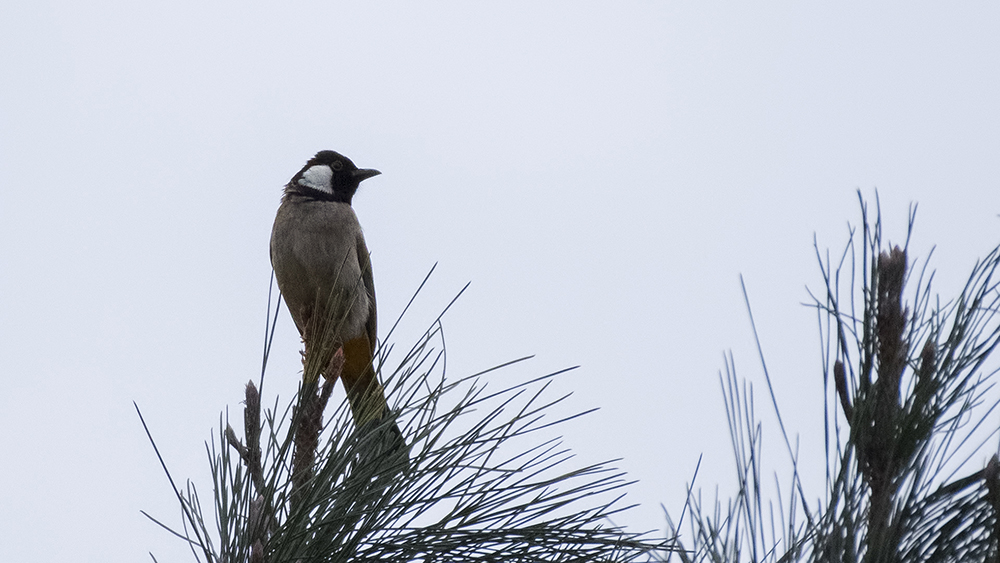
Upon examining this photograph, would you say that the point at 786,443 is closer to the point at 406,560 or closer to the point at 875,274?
the point at 875,274

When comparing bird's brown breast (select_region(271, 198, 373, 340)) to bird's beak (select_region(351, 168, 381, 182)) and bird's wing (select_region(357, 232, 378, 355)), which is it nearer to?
bird's wing (select_region(357, 232, 378, 355))

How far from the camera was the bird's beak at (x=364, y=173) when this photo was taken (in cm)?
650

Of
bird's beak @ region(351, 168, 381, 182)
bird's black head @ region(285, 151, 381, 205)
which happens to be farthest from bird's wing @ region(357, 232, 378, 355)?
bird's beak @ region(351, 168, 381, 182)

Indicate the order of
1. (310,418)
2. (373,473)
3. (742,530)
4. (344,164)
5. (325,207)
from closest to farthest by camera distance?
1. (742,530)
2. (373,473)
3. (310,418)
4. (325,207)
5. (344,164)

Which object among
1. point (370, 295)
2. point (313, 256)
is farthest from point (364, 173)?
point (313, 256)

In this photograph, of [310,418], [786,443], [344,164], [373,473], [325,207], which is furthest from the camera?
[344,164]

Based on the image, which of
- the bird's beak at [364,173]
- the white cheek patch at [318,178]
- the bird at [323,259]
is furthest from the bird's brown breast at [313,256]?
the bird's beak at [364,173]

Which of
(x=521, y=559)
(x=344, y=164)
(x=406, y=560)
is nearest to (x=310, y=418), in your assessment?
(x=406, y=560)

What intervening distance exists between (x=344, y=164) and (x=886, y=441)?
5.47 meters

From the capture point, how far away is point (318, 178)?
6430 millimetres

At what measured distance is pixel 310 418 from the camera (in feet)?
6.97

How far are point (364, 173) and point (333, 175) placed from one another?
0.19 metres

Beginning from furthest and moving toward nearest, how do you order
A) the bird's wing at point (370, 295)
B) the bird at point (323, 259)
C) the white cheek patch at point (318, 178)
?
the white cheek patch at point (318, 178), the bird's wing at point (370, 295), the bird at point (323, 259)

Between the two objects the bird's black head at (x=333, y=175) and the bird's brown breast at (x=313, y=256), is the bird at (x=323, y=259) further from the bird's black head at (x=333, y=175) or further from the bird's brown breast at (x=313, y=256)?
the bird's black head at (x=333, y=175)
